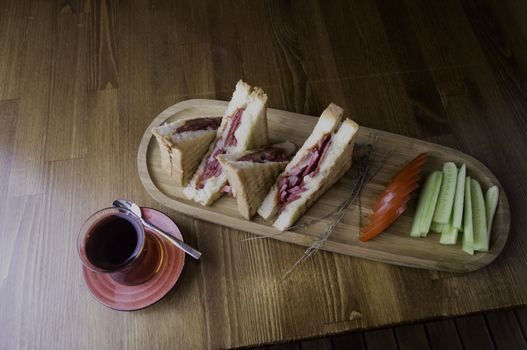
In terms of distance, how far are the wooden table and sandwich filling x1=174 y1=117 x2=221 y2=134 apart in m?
0.30

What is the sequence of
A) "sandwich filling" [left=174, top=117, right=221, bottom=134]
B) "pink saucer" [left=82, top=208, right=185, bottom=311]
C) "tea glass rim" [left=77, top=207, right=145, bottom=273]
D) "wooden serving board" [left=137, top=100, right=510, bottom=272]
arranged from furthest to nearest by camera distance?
"sandwich filling" [left=174, top=117, right=221, bottom=134]
"wooden serving board" [left=137, top=100, right=510, bottom=272]
"pink saucer" [left=82, top=208, right=185, bottom=311]
"tea glass rim" [left=77, top=207, right=145, bottom=273]

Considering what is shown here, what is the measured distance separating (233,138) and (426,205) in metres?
0.83

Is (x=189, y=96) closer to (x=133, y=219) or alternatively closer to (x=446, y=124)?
(x=133, y=219)

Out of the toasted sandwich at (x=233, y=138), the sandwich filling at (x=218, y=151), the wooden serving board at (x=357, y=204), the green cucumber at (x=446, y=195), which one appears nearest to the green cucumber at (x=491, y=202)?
the wooden serving board at (x=357, y=204)

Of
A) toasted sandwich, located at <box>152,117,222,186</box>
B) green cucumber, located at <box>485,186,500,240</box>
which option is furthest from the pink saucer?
green cucumber, located at <box>485,186,500,240</box>

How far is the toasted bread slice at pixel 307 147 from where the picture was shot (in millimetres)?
1771

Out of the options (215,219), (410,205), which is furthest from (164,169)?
(410,205)

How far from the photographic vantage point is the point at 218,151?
73.7 inches

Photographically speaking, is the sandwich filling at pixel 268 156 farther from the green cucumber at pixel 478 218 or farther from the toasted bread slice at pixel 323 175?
the green cucumber at pixel 478 218

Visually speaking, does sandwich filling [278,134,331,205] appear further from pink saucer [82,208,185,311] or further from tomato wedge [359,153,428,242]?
pink saucer [82,208,185,311]

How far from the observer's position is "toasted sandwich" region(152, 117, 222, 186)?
5.77 ft

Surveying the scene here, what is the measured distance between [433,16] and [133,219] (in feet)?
6.42

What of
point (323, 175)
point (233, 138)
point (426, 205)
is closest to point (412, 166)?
point (426, 205)

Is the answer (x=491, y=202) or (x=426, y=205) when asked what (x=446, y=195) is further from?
(x=491, y=202)
